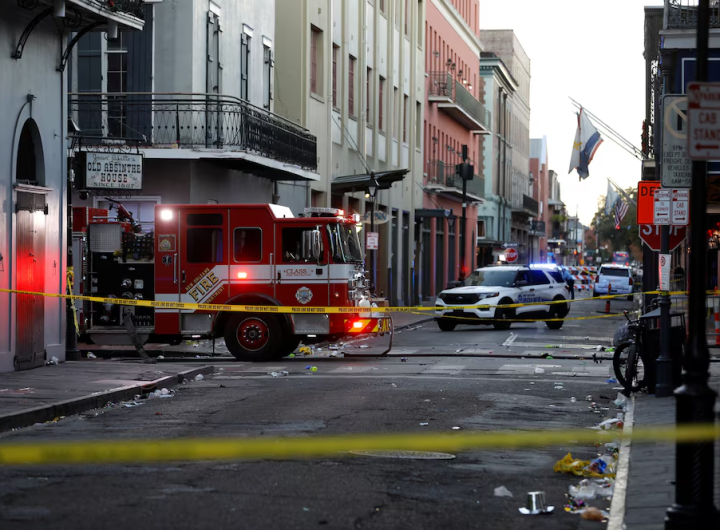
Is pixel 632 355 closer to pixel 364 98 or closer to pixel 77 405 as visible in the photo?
pixel 77 405

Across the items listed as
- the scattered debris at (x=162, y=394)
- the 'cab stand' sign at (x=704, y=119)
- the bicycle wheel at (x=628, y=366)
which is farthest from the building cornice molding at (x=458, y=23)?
the 'cab stand' sign at (x=704, y=119)

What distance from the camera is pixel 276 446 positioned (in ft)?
27.0

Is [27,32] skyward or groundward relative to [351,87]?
groundward

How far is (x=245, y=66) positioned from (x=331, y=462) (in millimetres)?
21386

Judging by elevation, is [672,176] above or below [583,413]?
above

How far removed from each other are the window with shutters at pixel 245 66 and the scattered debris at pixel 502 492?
21.7 metres

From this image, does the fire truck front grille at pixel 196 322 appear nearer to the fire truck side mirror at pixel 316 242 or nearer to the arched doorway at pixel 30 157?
the fire truck side mirror at pixel 316 242

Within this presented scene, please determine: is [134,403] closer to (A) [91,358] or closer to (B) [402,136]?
(A) [91,358]

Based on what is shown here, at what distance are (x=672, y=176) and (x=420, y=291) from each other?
4066cm

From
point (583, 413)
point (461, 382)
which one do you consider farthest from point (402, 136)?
point (583, 413)

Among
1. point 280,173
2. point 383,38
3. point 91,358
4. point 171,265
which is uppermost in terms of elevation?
point 383,38

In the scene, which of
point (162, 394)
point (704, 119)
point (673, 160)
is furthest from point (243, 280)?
point (704, 119)

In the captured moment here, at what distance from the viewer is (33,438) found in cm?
1075

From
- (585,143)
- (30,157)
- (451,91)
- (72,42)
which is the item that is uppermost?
(451,91)
